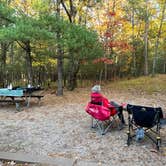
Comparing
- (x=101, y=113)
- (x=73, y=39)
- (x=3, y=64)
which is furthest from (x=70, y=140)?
(x=3, y=64)

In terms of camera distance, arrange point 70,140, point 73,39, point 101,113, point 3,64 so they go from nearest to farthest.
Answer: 1. point 70,140
2. point 101,113
3. point 73,39
4. point 3,64

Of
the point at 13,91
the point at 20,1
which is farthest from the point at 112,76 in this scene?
the point at 13,91

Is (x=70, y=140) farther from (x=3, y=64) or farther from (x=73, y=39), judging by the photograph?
(x=3, y=64)

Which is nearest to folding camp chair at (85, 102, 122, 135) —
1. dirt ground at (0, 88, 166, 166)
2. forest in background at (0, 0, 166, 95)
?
dirt ground at (0, 88, 166, 166)

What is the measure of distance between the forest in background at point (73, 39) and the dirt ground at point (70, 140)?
283 centimetres

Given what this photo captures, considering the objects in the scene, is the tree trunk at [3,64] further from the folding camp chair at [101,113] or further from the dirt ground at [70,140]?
the folding camp chair at [101,113]

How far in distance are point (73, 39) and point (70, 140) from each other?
4.20 metres

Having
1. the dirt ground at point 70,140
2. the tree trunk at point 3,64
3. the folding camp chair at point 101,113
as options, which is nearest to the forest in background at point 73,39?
the tree trunk at point 3,64

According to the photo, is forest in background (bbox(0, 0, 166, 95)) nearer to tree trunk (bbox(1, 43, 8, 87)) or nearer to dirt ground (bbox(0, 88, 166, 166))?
tree trunk (bbox(1, 43, 8, 87))

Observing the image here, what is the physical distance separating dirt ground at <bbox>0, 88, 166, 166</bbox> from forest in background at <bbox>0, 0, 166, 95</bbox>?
283 cm

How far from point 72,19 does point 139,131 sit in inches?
281

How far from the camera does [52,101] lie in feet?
26.8

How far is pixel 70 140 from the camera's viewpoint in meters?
4.17

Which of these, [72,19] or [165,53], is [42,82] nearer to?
[72,19]
